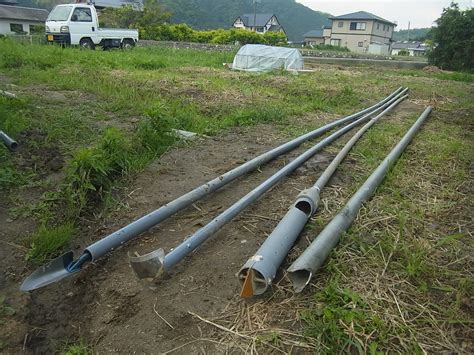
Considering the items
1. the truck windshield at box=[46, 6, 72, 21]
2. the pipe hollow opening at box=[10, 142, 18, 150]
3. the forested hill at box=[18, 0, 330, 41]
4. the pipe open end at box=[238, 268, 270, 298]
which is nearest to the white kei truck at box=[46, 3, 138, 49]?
the truck windshield at box=[46, 6, 72, 21]

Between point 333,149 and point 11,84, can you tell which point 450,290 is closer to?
point 333,149

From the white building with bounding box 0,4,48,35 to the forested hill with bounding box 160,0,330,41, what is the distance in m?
14.6

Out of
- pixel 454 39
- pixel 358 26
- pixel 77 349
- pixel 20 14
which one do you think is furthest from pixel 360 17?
pixel 77 349

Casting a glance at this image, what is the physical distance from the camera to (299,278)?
6.68 feet

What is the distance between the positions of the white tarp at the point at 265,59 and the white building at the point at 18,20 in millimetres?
30976

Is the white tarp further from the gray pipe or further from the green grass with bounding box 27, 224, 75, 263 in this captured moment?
the green grass with bounding box 27, 224, 75, 263

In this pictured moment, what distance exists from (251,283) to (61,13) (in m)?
16.5

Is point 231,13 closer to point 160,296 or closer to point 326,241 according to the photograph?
point 326,241

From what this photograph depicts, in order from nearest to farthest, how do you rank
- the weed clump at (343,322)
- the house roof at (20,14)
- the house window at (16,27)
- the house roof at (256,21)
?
the weed clump at (343,322) → the house roof at (20,14) → the house window at (16,27) → the house roof at (256,21)

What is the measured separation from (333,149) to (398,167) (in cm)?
Result: 89

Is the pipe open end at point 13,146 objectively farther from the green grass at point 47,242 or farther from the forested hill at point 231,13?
the forested hill at point 231,13

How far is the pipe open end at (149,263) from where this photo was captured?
1972 mm

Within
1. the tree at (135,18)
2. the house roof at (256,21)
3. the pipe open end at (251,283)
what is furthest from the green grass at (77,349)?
the house roof at (256,21)

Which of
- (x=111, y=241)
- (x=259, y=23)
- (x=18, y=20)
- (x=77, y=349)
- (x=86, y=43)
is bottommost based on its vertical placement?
(x=77, y=349)
